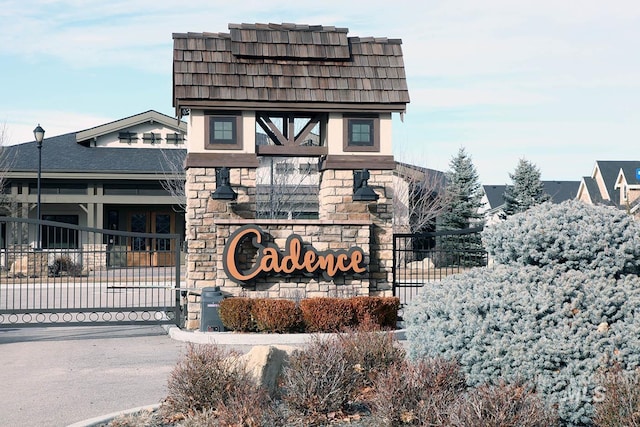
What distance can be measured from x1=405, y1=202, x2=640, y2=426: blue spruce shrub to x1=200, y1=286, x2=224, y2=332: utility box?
280 inches

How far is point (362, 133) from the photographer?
15258mm

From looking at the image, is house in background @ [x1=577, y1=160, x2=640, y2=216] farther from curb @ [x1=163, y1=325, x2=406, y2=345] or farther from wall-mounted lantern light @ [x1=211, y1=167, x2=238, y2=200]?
curb @ [x1=163, y1=325, x2=406, y2=345]

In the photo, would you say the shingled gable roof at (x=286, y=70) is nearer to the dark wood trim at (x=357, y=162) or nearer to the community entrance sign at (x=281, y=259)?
the dark wood trim at (x=357, y=162)

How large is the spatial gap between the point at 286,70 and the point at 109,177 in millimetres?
21137

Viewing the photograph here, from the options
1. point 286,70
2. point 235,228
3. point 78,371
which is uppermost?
point 286,70

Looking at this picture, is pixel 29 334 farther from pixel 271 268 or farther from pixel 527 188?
pixel 527 188

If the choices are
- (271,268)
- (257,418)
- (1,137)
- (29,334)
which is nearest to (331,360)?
(257,418)

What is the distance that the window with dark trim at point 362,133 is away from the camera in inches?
598

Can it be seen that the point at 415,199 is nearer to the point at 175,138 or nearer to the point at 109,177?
the point at 175,138

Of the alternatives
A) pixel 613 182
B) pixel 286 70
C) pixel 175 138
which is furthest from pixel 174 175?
pixel 613 182

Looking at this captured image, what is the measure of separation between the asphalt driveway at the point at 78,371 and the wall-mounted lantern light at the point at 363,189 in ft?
13.5

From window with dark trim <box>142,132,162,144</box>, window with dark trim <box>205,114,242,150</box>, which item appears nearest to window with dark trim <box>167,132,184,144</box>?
window with dark trim <box>142,132,162,144</box>

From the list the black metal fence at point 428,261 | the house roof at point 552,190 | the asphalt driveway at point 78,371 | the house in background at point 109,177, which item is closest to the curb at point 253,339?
the asphalt driveway at point 78,371

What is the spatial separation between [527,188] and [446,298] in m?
35.9
